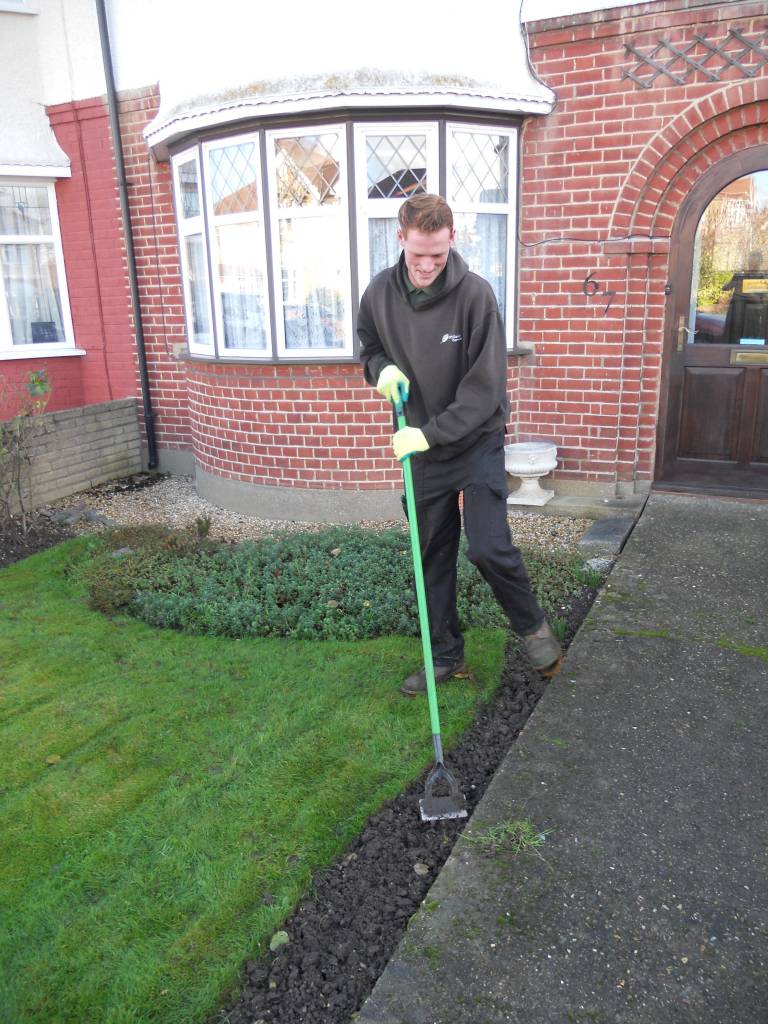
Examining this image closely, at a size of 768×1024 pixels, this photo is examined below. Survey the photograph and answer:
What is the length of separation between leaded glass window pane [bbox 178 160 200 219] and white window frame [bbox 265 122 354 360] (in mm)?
1180

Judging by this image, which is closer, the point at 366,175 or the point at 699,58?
the point at 699,58

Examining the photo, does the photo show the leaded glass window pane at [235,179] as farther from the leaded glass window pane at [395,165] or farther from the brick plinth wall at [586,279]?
the brick plinth wall at [586,279]

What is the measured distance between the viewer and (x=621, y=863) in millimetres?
2754

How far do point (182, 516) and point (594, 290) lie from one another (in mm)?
4240

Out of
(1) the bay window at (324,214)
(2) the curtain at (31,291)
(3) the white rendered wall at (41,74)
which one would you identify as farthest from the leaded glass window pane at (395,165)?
(2) the curtain at (31,291)

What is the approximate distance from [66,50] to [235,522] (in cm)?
580

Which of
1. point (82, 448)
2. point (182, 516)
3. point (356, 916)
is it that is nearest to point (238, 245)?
point (182, 516)

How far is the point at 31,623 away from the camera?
536 cm

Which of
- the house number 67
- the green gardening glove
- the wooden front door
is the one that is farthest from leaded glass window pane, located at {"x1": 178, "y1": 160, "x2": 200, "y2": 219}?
the green gardening glove

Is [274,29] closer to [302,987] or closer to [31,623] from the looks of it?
[31,623]

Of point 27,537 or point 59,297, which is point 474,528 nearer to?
point 27,537

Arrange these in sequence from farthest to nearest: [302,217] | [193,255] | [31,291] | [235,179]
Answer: [31,291] → [193,255] → [235,179] → [302,217]

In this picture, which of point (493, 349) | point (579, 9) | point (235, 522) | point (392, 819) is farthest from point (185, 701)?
point (579, 9)

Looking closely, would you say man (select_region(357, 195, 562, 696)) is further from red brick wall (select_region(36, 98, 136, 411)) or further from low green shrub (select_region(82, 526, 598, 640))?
red brick wall (select_region(36, 98, 136, 411))
